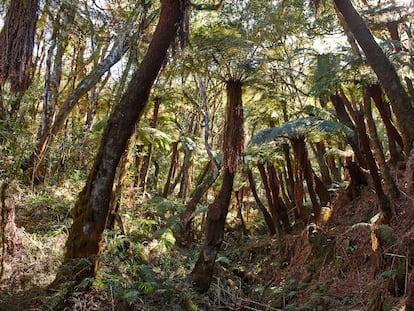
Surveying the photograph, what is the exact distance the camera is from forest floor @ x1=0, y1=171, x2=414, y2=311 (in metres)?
4.50

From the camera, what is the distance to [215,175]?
1042cm

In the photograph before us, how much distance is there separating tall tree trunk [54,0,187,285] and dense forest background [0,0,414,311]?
0.06 feet

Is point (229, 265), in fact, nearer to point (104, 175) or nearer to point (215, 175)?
point (215, 175)

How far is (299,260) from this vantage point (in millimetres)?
8500

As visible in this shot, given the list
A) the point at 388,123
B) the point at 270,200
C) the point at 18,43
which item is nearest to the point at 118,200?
the point at 18,43

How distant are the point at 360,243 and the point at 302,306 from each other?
6.62 ft

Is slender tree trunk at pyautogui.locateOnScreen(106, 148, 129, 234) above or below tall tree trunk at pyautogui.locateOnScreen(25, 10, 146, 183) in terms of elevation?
below

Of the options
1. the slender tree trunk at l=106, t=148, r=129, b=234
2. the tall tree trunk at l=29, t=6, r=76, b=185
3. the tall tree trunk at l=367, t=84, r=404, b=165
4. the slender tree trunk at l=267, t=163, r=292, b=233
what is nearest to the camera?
the tall tree trunk at l=367, t=84, r=404, b=165

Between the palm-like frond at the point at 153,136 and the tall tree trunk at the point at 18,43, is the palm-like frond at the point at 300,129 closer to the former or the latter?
the palm-like frond at the point at 153,136

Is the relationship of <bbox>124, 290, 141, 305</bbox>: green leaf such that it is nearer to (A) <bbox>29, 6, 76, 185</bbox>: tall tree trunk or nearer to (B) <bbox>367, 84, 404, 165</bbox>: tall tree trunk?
(A) <bbox>29, 6, 76, 185</bbox>: tall tree trunk

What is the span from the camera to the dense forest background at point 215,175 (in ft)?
15.2

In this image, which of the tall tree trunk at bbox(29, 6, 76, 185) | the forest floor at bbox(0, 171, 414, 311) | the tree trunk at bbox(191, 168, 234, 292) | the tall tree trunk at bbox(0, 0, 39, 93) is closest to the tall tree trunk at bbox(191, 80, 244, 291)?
the tree trunk at bbox(191, 168, 234, 292)

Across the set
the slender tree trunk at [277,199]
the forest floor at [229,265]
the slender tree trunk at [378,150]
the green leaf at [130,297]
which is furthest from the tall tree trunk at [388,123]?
the green leaf at [130,297]

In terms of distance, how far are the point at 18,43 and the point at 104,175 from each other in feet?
6.56
